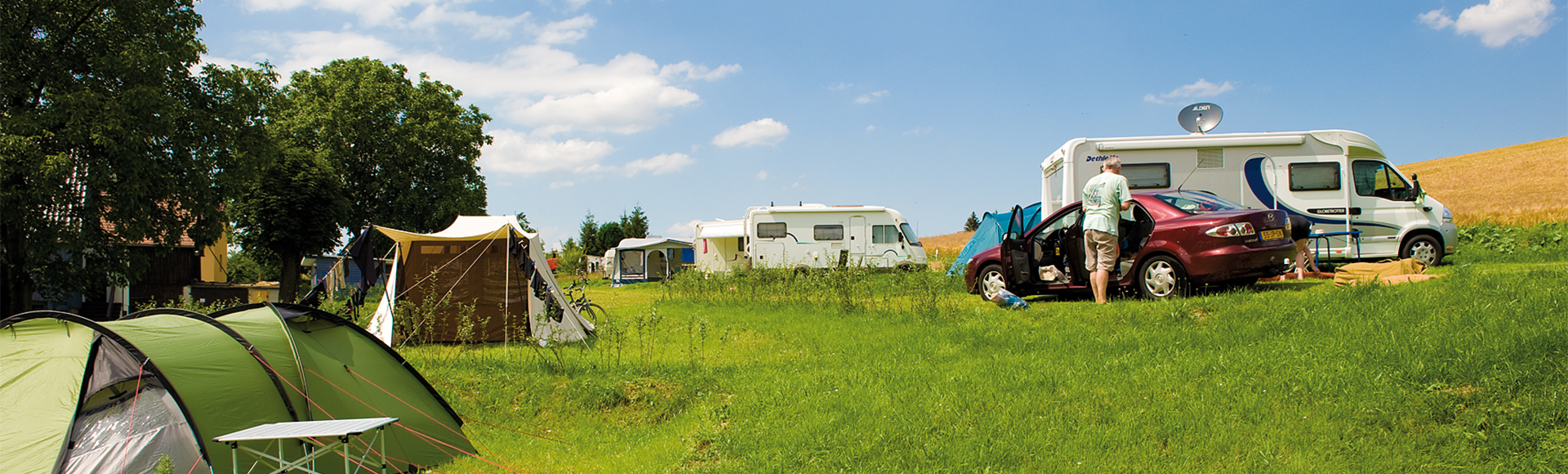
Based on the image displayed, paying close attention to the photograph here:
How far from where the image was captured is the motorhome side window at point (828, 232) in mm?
19484

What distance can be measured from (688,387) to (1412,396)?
4.63 meters

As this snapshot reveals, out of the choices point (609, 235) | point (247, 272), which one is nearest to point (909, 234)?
point (247, 272)

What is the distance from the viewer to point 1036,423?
14.9 ft

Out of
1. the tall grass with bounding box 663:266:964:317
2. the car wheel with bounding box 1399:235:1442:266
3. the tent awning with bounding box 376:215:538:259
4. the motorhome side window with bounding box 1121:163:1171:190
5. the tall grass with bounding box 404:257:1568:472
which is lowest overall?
the tall grass with bounding box 404:257:1568:472

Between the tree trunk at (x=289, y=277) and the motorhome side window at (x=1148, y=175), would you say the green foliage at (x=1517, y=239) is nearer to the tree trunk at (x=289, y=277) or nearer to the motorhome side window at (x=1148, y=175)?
the motorhome side window at (x=1148, y=175)

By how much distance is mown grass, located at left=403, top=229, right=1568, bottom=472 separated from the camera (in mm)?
4066

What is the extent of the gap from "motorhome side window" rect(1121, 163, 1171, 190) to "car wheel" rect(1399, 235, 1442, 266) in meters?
3.26

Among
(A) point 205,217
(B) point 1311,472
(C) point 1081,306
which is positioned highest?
(A) point 205,217

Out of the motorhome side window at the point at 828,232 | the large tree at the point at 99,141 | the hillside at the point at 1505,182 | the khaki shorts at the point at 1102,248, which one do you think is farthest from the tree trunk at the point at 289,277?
the hillside at the point at 1505,182

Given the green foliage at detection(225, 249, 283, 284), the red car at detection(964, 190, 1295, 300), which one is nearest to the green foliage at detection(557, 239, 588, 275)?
the green foliage at detection(225, 249, 283, 284)

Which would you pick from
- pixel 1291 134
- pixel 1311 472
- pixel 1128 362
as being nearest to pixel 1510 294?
pixel 1128 362

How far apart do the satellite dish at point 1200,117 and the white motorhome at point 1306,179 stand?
0.58m

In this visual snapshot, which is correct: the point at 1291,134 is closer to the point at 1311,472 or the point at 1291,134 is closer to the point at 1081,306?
the point at 1081,306

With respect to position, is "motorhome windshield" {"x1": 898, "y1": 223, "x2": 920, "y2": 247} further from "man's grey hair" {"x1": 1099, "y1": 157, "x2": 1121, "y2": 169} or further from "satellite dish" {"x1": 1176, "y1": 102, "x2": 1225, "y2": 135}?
"man's grey hair" {"x1": 1099, "y1": 157, "x2": 1121, "y2": 169}
